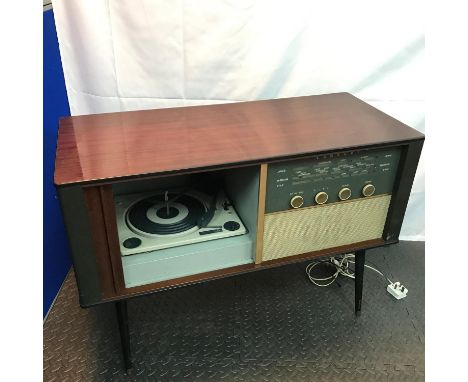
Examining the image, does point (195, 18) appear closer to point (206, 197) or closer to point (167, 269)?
point (206, 197)

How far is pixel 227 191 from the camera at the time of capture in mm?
1075

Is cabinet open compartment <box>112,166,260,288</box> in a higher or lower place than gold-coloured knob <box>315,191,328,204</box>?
lower

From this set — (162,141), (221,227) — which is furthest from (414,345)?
(162,141)

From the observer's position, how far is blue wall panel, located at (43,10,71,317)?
1089 millimetres

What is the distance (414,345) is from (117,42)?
1.12 metres

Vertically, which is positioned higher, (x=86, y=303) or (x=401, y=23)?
(x=401, y=23)

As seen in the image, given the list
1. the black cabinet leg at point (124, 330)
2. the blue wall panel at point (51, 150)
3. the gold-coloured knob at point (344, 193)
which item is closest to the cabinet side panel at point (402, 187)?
the gold-coloured knob at point (344, 193)

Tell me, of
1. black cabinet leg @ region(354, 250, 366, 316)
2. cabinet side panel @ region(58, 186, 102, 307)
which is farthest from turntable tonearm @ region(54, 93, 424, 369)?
black cabinet leg @ region(354, 250, 366, 316)

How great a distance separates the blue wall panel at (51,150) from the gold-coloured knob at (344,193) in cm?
73

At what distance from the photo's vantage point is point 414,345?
115cm

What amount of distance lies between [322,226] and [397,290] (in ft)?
1.71

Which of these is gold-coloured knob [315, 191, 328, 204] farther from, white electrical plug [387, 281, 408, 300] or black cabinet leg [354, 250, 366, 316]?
white electrical plug [387, 281, 408, 300]

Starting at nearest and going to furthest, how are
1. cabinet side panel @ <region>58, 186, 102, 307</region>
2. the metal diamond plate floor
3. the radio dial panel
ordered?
1. cabinet side panel @ <region>58, 186, 102, 307</region>
2. the radio dial panel
3. the metal diamond plate floor

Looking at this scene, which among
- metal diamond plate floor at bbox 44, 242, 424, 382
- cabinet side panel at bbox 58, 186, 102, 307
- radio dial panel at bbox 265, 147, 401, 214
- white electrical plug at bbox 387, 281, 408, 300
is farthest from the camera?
white electrical plug at bbox 387, 281, 408, 300
